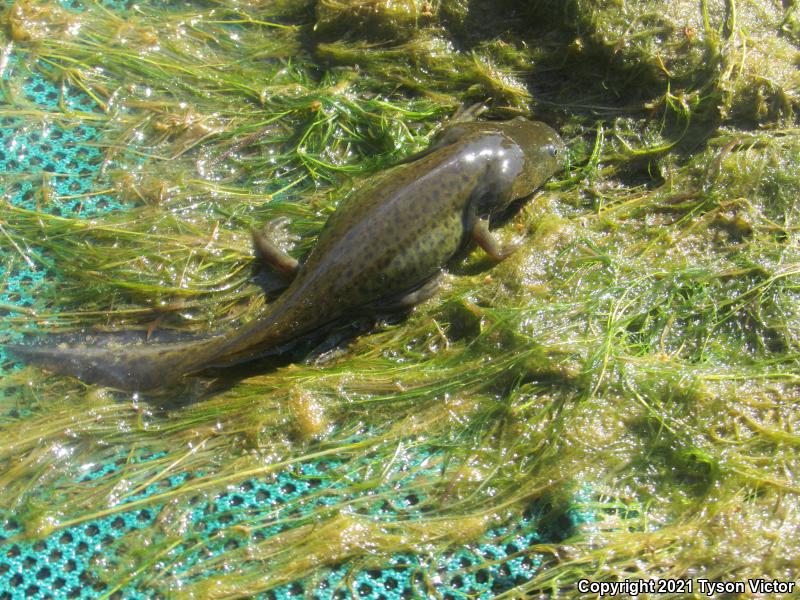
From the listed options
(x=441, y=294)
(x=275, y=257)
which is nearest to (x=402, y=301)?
(x=441, y=294)

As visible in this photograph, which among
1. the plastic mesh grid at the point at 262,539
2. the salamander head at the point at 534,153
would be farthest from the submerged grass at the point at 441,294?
the salamander head at the point at 534,153

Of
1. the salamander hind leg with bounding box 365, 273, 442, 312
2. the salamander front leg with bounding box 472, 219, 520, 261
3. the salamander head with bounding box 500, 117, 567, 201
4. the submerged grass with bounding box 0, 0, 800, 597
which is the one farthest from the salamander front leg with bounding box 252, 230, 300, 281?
the salamander head with bounding box 500, 117, 567, 201

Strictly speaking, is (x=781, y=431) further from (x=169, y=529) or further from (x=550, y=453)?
(x=169, y=529)

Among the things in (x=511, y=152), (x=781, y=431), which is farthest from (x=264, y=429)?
(x=781, y=431)

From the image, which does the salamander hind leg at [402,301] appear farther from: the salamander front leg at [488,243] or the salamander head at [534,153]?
the salamander head at [534,153]

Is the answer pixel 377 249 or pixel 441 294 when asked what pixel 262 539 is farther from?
pixel 441 294
